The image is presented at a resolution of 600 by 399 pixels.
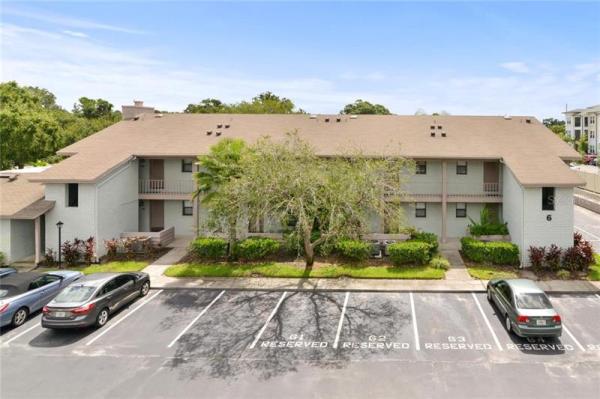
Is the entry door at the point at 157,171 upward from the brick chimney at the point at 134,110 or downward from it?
downward

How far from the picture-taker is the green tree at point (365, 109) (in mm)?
87825

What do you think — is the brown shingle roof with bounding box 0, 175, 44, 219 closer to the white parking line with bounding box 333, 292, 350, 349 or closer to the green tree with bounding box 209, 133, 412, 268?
the green tree with bounding box 209, 133, 412, 268

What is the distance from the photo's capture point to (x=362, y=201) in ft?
65.9

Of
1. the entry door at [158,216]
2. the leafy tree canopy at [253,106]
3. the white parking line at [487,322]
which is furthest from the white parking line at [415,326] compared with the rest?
the leafy tree canopy at [253,106]

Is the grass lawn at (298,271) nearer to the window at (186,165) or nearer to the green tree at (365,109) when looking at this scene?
the window at (186,165)

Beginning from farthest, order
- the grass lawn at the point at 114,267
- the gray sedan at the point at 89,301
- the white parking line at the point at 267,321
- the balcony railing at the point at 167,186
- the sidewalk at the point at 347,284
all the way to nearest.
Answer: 1. the balcony railing at the point at 167,186
2. the grass lawn at the point at 114,267
3. the sidewalk at the point at 347,284
4. the gray sedan at the point at 89,301
5. the white parking line at the point at 267,321

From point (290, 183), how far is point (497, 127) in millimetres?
19138

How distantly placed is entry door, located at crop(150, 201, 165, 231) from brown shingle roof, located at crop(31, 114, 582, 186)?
390 cm

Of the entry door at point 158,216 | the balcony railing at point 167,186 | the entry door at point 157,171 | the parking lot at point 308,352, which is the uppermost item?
the entry door at point 157,171

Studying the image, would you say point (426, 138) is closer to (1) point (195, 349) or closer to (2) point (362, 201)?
(2) point (362, 201)

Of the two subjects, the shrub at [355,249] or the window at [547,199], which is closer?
Answer: the window at [547,199]

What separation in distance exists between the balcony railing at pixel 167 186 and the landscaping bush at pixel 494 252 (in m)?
17.9

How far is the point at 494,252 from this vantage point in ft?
74.7

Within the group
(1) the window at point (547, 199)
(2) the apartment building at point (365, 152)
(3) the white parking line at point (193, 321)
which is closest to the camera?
(3) the white parking line at point (193, 321)
